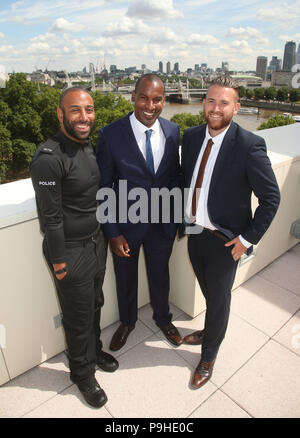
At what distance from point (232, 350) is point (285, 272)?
1501mm

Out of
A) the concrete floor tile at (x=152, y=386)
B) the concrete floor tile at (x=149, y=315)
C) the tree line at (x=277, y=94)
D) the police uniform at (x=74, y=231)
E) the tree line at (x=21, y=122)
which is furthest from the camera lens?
the tree line at (x=277, y=94)

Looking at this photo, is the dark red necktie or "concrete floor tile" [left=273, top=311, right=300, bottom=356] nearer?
the dark red necktie

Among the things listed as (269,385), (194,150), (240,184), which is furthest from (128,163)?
(269,385)

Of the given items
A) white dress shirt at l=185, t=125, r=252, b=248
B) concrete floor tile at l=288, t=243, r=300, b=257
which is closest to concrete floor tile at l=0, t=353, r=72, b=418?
white dress shirt at l=185, t=125, r=252, b=248

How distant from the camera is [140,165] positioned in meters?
1.99

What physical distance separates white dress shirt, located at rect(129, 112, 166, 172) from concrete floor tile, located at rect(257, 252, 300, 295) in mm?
2281

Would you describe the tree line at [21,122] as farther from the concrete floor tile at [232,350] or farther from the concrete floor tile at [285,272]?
the concrete floor tile at [232,350]

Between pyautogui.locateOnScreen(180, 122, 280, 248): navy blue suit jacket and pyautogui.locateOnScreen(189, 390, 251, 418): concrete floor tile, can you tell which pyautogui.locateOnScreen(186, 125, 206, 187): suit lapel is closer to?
pyautogui.locateOnScreen(180, 122, 280, 248): navy blue suit jacket

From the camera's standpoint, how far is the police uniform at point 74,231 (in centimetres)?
152

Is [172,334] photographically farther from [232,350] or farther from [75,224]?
[75,224]

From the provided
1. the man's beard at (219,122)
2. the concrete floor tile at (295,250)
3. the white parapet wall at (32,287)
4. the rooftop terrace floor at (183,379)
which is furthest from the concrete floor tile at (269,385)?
the man's beard at (219,122)

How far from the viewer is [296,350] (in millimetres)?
2521

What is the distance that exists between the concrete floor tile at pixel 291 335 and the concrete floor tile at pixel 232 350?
0.45 feet

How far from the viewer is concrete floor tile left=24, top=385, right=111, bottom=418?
200 centimetres
